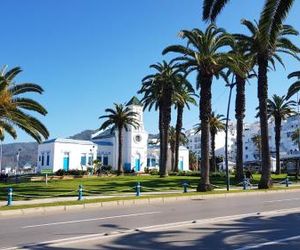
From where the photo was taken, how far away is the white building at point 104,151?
253 feet

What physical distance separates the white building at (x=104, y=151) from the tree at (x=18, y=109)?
4418cm

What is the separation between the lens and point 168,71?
186ft

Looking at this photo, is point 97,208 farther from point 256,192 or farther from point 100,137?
point 100,137

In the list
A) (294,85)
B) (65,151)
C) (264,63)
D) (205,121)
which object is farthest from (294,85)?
(65,151)

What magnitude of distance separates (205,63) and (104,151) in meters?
52.5

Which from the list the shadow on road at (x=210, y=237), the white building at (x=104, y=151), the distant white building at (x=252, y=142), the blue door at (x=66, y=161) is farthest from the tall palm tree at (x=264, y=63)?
the distant white building at (x=252, y=142)

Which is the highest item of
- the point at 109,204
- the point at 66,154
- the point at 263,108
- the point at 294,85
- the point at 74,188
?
the point at 294,85

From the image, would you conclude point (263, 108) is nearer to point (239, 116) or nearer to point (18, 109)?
point (239, 116)

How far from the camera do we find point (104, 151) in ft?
278

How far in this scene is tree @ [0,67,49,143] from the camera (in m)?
29.3

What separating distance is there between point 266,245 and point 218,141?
566ft

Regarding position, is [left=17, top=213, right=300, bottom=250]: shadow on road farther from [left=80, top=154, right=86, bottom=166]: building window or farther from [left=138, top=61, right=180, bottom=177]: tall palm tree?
[left=80, top=154, right=86, bottom=166]: building window

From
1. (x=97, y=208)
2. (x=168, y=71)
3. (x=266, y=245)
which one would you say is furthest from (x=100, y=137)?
(x=266, y=245)

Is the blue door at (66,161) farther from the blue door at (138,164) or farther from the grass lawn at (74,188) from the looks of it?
the grass lawn at (74,188)
